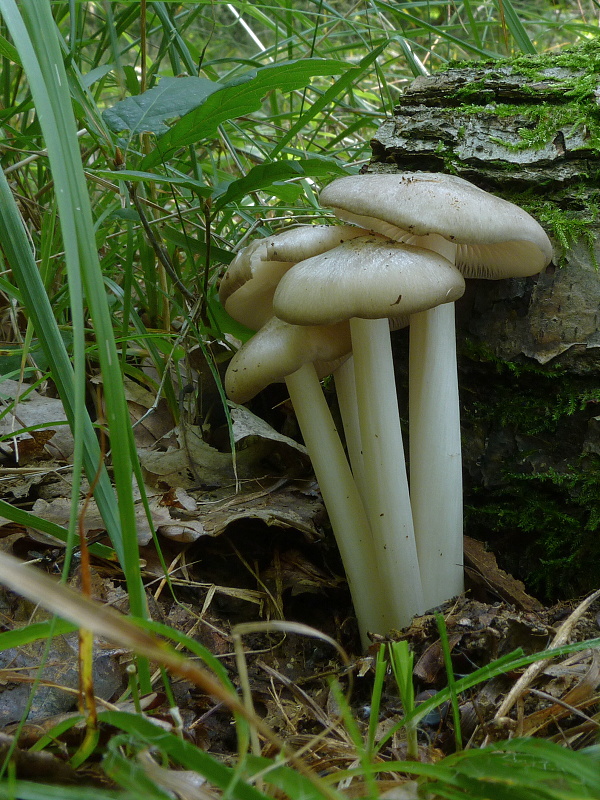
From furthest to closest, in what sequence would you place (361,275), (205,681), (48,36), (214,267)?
(214,267) → (361,275) → (48,36) → (205,681)

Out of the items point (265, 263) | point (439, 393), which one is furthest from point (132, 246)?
point (439, 393)

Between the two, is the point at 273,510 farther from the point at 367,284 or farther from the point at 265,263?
the point at 367,284

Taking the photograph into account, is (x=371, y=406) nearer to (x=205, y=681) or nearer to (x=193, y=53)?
(x=205, y=681)

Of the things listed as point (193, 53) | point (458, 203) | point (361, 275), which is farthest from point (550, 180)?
point (193, 53)

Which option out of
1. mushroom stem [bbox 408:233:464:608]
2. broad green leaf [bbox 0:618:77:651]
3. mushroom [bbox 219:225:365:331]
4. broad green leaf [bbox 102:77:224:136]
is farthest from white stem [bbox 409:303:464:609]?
broad green leaf [bbox 0:618:77:651]

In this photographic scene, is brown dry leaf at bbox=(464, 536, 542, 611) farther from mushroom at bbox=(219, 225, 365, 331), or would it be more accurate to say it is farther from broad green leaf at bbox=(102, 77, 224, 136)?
broad green leaf at bbox=(102, 77, 224, 136)

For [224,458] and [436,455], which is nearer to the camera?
[436,455]
